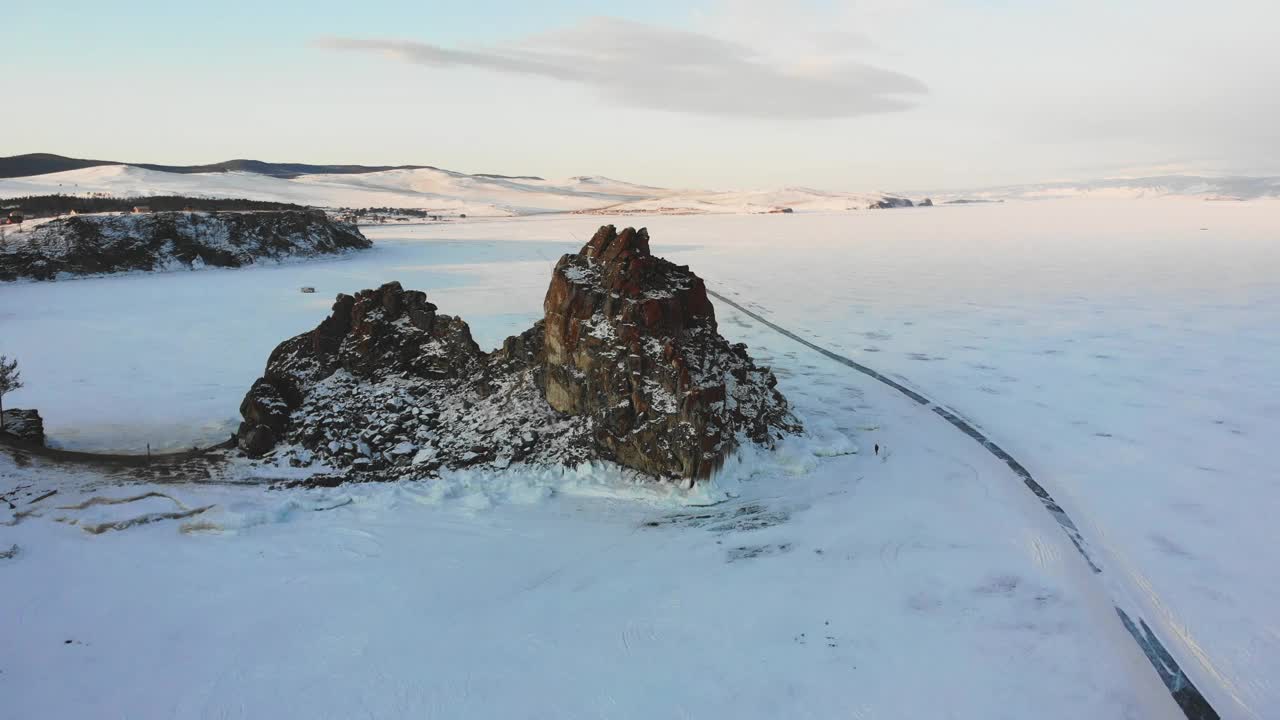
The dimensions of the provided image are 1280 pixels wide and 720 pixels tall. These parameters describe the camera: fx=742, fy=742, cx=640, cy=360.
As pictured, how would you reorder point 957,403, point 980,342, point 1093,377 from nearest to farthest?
1. point 957,403
2. point 1093,377
3. point 980,342

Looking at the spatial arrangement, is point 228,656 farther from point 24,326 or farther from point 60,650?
point 24,326

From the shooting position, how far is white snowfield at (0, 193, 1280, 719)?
4707mm

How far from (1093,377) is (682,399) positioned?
294 inches

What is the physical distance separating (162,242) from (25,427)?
23786 millimetres

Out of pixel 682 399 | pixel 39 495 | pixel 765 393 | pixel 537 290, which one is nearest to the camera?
pixel 39 495

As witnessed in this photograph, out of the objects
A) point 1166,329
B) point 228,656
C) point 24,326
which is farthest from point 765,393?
point 24,326

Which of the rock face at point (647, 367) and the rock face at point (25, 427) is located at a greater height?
the rock face at point (647, 367)

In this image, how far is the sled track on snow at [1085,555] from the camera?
454 centimetres

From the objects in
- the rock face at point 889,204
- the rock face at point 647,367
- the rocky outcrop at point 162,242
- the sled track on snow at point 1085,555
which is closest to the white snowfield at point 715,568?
the sled track on snow at point 1085,555

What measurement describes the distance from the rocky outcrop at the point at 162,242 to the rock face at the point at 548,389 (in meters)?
22.0

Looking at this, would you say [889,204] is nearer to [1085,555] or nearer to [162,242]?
[162,242]

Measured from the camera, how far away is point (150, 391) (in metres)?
10.6

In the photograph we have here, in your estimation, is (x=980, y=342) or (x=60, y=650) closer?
(x=60, y=650)

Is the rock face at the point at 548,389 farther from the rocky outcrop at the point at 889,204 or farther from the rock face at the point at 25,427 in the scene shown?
the rocky outcrop at the point at 889,204
